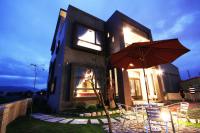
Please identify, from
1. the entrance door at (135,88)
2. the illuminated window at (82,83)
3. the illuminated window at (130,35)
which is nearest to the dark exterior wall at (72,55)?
the illuminated window at (82,83)

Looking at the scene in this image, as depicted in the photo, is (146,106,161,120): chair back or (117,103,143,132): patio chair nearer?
(146,106,161,120): chair back

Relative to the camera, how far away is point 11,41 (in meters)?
136

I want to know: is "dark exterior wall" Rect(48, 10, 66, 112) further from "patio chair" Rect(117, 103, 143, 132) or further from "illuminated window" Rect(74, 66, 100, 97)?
"patio chair" Rect(117, 103, 143, 132)

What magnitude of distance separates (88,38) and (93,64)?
8.64 feet

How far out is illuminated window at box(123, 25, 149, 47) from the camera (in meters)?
11.0

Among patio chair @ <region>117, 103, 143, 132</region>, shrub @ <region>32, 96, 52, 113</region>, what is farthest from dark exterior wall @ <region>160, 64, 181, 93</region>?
shrub @ <region>32, 96, 52, 113</region>

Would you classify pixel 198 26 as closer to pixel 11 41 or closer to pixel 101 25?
pixel 101 25

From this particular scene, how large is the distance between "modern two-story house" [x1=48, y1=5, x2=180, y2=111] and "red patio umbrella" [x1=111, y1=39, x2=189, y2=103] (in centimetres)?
302

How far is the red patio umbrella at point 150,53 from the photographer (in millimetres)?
4051

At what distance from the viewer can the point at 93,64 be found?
410 inches

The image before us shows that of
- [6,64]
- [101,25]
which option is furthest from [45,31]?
[101,25]

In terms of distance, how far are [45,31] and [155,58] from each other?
121 meters

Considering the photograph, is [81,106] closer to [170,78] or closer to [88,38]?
[88,38]

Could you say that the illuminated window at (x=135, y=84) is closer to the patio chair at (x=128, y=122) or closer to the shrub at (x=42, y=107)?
the patio chair at (x=128, y=122)
